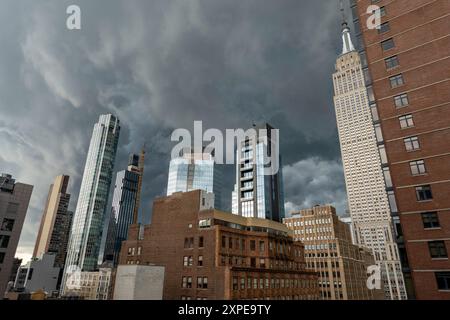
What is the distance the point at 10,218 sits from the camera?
52.6 m

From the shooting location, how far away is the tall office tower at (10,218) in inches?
1939

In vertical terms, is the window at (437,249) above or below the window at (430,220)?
below

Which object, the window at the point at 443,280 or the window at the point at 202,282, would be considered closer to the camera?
the window at the point at 443,280

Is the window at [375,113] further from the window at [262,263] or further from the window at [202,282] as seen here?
the window at [202,282]

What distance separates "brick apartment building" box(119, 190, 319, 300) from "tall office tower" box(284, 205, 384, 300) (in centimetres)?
4036

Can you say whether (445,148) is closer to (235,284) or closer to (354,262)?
(235,284)

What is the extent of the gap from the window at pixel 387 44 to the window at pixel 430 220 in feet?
83.3

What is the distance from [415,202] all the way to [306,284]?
49.7 m

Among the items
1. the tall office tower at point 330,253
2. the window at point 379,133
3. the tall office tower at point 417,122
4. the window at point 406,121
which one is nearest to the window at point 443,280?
the tall office tower at point 417,122

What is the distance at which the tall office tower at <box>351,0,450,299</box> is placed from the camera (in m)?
33.8

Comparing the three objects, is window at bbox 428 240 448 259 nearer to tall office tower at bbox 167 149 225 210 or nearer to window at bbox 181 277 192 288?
window at bbox 181 277 192 288

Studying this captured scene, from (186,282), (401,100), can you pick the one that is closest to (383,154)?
(401,100)

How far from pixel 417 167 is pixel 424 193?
3524mm
